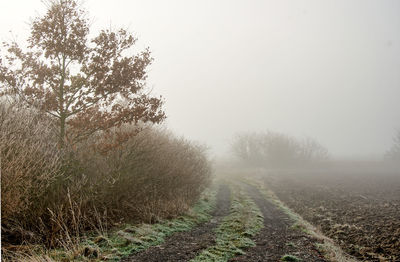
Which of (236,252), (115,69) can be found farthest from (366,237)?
(115,69)

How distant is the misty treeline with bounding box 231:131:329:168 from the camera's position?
82.6 meters

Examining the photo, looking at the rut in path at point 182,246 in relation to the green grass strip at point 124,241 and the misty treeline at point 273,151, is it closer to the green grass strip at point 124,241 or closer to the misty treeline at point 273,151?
the green grass strip at point 124,241

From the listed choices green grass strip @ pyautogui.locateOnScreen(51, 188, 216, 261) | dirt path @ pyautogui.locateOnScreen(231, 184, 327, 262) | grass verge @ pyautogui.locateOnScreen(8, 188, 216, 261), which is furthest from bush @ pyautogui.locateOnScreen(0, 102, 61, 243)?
dirt path @ pyautogui.locateOnScreen(231, 184, 327, 262)

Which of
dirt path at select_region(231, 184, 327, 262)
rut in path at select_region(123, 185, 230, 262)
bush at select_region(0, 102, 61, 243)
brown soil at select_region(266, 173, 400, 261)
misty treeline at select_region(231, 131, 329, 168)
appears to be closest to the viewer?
bush at select_region(0, 102, 61, 243)

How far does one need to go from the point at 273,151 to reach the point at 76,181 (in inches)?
3094

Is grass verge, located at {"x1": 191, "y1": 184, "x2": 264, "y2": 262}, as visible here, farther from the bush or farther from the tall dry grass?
the bush

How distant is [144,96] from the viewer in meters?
12.8

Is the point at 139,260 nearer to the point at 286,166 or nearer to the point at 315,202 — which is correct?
the point at 315,202

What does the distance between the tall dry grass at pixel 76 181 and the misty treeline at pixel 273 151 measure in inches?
2639

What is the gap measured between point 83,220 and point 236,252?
6412mm

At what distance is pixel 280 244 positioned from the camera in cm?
1109

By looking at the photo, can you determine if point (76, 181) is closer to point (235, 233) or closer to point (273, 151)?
point (235, 233)

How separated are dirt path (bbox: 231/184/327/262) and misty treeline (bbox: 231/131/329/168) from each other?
225ft

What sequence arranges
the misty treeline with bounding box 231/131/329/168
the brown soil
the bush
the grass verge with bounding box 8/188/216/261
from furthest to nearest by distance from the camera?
the misty treeline with bounding box 231/131/329/168 < the brown soil < the grass verge with bounding box 8/188/216/261 < the bush
